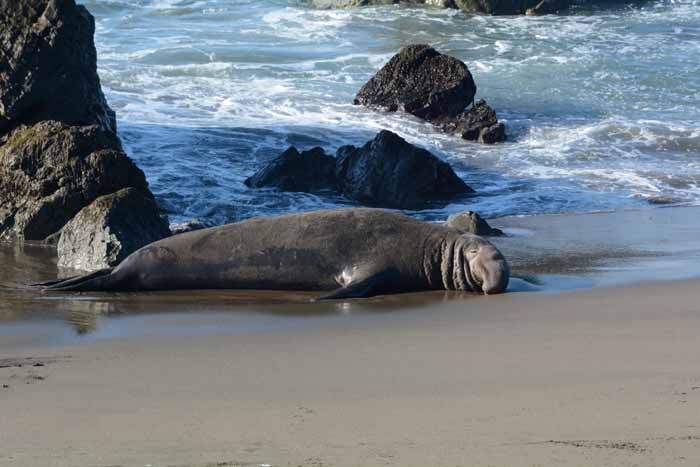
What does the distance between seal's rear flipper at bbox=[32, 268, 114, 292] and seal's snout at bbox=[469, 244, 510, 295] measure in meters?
2.40

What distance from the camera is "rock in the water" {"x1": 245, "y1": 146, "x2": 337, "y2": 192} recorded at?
40.8ft

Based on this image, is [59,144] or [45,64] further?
[45,64]

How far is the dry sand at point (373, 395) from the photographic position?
3512 millimetres

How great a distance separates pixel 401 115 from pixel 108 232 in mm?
9198

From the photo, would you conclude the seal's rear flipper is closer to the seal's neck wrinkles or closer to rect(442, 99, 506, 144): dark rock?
the seal's neck wrinkles

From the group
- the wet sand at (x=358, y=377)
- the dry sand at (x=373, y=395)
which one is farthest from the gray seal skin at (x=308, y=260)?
the dry sand at (x=373, y=395)

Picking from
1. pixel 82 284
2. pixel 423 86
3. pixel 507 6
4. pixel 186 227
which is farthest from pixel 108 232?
pixel 507 6

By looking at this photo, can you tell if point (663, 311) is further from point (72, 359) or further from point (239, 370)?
point (72, 359)

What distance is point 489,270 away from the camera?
735 centimetres

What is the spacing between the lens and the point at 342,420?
389 centimetres

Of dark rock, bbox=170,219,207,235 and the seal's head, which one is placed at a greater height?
the seal's head

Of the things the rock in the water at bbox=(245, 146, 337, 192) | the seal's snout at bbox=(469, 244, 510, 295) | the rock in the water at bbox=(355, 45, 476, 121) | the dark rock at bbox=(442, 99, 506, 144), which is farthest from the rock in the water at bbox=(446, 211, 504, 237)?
the rock in the water at bbox=(355, 45, 476, 121)

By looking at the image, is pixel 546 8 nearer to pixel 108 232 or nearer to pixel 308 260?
pixel 108 232

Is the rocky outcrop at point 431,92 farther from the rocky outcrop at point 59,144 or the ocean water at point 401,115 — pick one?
the rocky outcrop at point 59,144
